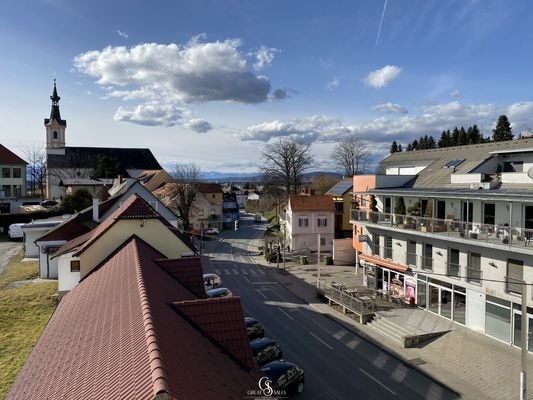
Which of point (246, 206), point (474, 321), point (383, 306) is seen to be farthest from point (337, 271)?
point (246, 206)

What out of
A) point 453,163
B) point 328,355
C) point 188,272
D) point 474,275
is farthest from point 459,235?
point 188,272

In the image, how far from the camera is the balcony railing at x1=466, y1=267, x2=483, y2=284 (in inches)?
827

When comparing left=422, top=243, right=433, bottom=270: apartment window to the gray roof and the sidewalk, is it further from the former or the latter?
the gray roof

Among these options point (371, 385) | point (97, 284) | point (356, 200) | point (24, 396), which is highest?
point (356, 200)

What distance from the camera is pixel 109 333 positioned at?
28.3 ft

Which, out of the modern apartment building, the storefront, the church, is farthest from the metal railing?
the church

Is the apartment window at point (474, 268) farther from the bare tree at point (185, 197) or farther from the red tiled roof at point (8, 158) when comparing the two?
the red tiled roof at point (8, 158)

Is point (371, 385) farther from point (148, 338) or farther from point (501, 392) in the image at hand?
point (148, 338)

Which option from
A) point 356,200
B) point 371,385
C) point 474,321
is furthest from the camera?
point 356,200

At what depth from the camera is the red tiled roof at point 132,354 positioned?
623cm

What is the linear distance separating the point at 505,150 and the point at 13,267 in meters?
38.5

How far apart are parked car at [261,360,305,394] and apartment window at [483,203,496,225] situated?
42.6 feet

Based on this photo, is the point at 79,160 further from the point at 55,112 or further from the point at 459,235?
the point at 459,235

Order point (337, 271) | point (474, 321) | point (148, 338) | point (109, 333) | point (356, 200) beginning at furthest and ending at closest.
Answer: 1. point (337, 271)
2. point (356, 200)
3. point (474, 321)
4. point (109, 333)
5. point (148, 338)
